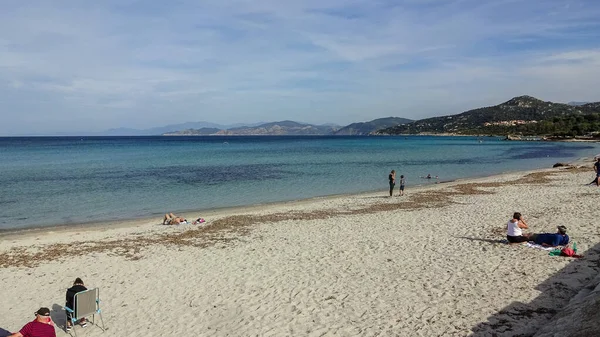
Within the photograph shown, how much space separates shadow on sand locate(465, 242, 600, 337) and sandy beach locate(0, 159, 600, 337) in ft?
0.11

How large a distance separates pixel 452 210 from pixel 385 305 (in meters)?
11.9

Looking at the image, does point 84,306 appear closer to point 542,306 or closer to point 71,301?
point 71,301

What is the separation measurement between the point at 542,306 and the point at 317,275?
488 cm

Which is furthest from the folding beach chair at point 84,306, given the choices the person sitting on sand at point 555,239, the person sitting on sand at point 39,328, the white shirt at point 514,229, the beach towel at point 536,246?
the person sitting on sand at point 555,239

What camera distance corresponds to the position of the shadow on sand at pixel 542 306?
707cm

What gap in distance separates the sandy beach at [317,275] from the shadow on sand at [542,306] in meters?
0.03

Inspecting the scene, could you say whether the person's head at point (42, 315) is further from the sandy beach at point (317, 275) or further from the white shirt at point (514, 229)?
the white shirt at point (514, 229)

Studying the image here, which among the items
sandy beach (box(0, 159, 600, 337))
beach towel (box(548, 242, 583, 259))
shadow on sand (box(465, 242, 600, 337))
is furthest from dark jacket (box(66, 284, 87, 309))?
beach towel (box(548, 242, 583, 259))

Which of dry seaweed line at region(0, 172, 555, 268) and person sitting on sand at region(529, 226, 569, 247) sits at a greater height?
person sitting on sand at region(529, 226, 569, 247)

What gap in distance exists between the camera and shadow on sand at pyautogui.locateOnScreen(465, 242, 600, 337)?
707 centimetres

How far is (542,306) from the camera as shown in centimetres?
786

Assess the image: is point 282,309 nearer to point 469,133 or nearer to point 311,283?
point 311,283

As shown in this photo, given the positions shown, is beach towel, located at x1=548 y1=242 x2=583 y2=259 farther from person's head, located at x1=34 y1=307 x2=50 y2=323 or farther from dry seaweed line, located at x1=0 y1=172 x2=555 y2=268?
person's head, located at x1=34 y1=307 x2=50 y2=323

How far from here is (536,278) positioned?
9.38 meters
